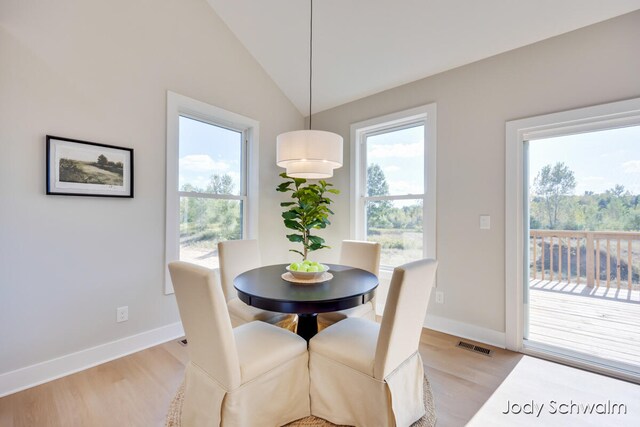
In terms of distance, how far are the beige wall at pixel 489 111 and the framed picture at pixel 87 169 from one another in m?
2.75

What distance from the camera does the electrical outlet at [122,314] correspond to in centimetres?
237

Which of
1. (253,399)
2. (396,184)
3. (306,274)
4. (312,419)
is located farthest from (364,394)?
(396,184)

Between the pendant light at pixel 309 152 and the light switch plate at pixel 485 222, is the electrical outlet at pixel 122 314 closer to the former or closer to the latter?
the pendant light at pixel 309 152

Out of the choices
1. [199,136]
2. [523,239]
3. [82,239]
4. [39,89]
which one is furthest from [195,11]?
[523,239]

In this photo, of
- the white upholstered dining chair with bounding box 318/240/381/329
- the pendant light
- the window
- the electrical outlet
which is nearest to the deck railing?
the window

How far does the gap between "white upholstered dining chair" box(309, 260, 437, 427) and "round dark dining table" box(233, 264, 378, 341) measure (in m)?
0.22

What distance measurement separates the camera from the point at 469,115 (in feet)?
8.83

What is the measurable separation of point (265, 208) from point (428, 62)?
2.36 meters

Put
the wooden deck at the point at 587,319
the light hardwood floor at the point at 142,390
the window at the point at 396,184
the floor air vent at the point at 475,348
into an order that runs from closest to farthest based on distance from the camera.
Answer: the light hardwood floor at the point at 142,390 < the wooden deck at the point at 587,319 < the floor air vent at the point at 475,348 < the window at the point at 396,184

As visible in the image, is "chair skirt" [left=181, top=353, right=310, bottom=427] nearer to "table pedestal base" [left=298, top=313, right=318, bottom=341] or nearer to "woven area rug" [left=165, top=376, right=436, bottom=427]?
"woven area rug" [left=165, top=376, right=436, bottom=427]

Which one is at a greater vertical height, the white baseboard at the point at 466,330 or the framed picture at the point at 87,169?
the framed picture at the point at 87,169

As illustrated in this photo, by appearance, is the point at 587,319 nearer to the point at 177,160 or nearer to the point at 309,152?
the point at 309,152

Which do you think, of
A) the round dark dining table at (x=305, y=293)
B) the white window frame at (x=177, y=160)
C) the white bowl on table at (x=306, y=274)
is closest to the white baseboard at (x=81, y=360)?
the white window frame at (x=177, y=160)

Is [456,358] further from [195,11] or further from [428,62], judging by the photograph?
[195,11]
